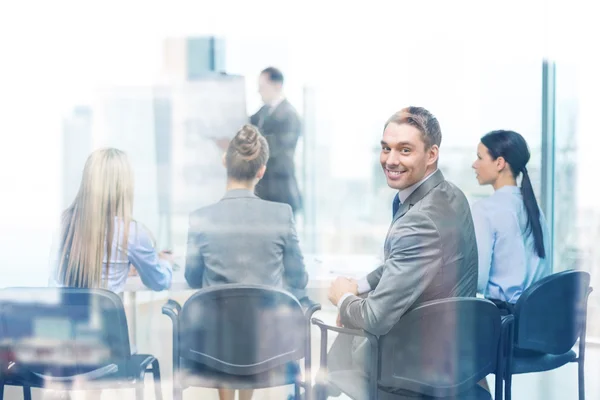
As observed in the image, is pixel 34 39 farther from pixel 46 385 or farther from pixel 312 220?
pixel 312 220

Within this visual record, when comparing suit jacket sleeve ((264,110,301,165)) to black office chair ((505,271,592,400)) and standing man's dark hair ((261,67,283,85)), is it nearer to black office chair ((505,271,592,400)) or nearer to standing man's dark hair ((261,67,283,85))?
standing man's dark hair ((261,67,283,85))

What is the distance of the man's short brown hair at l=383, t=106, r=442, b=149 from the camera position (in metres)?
1.54

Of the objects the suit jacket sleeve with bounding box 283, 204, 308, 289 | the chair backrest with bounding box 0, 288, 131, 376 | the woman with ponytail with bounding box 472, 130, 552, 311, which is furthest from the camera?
the woman with ponytail with bounding box 472, 130, 552, 311

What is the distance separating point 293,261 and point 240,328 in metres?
0.36

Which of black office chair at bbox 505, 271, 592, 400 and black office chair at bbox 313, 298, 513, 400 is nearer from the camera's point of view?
black office chair at bbox 313, 298, 513, 400

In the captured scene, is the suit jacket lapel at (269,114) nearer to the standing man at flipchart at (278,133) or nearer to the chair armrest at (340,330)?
the standing man at flipchart at (278,133)

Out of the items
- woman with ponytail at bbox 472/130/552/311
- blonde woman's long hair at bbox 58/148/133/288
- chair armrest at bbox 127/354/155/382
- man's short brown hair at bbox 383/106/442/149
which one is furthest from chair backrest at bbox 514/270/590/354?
blonde woman's long hair at bbox 58/148/133/288

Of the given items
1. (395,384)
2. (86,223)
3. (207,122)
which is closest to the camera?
(395,384)

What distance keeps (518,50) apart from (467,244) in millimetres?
1942

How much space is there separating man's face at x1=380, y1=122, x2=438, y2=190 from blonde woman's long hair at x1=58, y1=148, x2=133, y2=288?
0.77 m

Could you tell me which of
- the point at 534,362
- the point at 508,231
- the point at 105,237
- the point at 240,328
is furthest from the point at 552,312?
the point at 105,237

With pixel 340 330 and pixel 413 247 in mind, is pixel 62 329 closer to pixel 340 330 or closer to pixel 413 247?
pixel 340 330

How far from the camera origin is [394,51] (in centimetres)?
303

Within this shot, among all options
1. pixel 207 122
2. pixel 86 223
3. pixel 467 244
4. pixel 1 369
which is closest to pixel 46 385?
pixel 1 369
